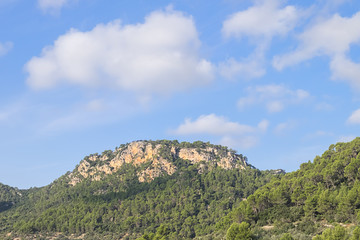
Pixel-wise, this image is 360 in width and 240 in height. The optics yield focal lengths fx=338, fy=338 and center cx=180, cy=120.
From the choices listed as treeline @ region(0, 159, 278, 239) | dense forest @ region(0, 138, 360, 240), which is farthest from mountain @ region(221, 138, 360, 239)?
treeline @ region(0, 159, 278, 239)

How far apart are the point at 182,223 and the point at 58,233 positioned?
6421 centimetres

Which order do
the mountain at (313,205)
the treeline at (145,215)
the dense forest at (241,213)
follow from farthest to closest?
the treeline at (145,215) → the dense forest at (241,213) → the mountain at (313,205)

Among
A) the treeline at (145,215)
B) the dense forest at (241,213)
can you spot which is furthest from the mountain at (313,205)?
the treeline at (145,215)

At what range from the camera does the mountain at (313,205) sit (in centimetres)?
7506

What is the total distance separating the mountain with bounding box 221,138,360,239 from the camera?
7506 centimetres

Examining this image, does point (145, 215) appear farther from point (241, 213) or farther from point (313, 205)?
point (313, 205)

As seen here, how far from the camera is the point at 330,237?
2245 inches

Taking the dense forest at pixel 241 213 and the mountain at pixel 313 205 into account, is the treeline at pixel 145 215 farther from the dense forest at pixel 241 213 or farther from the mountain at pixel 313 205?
the mountain at pixel 313 205

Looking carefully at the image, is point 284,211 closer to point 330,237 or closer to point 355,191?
point 355,191

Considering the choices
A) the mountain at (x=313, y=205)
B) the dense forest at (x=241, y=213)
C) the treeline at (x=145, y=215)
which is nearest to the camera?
the mountain at (x=313, y=205)

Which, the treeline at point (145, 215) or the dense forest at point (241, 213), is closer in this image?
the dense forest at point (241, 213)

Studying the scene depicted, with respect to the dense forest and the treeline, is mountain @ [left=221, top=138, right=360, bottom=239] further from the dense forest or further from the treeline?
the treeline

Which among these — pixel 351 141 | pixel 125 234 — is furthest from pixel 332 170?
pixel 125 234

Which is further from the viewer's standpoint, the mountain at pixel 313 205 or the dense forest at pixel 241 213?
the dense forest at pixel 241 213
